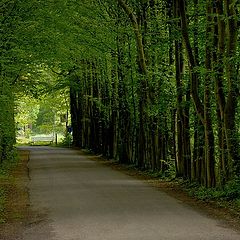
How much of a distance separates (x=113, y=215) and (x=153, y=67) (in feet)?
38.9

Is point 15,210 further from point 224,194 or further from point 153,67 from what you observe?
point 153,67

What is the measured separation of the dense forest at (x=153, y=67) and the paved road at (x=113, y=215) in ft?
8.61

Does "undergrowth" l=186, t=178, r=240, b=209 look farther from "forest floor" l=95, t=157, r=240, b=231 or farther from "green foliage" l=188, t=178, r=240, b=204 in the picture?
"forest floor" l=95, t=157, r=240, b=231

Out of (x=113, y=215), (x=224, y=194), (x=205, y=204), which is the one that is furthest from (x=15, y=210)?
(x=224, y=194)

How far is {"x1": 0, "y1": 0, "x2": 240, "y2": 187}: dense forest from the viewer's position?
1542 cm

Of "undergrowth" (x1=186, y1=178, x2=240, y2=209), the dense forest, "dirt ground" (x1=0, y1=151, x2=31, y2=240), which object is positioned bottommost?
"dirt ground" (x1=0, y1=151, x2=31, y2=240)

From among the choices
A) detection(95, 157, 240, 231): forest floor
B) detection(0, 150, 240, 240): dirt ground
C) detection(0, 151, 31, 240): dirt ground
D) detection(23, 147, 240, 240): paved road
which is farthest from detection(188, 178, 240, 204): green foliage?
detection(0, 151, 31, 240): dirt ground

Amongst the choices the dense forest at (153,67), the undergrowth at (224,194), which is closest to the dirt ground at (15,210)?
the dense forest at (153,67)

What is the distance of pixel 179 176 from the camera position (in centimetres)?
2133

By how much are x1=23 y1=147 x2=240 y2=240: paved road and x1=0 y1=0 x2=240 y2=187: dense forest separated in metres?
2.63

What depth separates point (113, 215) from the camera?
39.6ft

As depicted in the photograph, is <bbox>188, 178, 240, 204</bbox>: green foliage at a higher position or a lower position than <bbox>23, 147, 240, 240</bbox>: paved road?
higher

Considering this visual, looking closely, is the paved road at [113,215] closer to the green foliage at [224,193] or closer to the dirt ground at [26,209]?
the dirt ground at [26,209]

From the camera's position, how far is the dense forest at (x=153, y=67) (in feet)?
50.6
